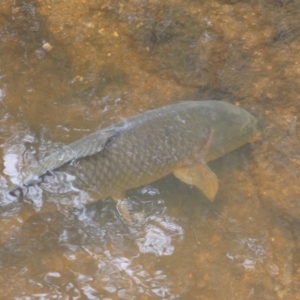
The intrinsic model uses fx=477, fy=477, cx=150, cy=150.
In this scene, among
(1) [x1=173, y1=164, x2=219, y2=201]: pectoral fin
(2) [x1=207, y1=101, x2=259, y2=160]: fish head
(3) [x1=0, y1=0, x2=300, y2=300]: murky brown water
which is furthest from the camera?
(2) [x1=207, y1=101, x2=259, y2=160]: fish head

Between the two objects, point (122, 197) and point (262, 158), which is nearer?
point (122, 197)

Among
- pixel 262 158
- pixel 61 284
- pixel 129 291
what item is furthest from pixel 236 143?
pixel 61 284

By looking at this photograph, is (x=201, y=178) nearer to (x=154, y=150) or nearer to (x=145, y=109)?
(x=154, y=150)

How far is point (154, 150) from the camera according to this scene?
309 cm

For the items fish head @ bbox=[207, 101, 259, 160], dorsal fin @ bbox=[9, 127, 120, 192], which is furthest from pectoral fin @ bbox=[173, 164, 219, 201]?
dorsal fin @ bbox=[9, 127, 120, 192]

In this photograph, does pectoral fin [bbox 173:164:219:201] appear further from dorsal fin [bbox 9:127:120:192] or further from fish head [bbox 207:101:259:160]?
dorsal fin [bbox 9:127:120:192]

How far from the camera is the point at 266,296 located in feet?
9.39

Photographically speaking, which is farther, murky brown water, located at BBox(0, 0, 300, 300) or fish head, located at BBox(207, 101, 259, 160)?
fish head, located at BBox(207, 101, 259, 160)

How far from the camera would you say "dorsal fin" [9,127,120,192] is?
293cm

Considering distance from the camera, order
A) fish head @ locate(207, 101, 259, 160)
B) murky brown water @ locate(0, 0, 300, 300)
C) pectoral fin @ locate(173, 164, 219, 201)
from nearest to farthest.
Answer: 1. murky brown water @ locate(0, 0, 300, 300)
2. pectoral fin @ locate(173, 164, 219, 201)
3. fish head @ locate(207, 101, 259, 160)

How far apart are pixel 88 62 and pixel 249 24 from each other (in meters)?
1.37

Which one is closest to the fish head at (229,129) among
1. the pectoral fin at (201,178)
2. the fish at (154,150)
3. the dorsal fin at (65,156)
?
the fish at (154,150)

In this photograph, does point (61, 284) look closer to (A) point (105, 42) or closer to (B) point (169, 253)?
(B) point (169, 253)

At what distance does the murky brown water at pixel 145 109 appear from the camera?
289 cm
